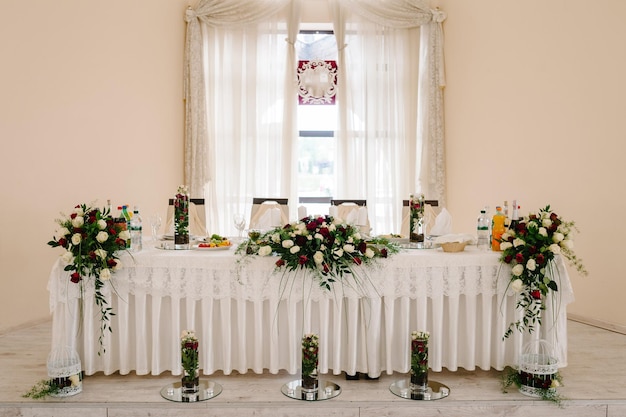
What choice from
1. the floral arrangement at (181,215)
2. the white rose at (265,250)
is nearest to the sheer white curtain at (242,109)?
the floral arrangement at (181,215)

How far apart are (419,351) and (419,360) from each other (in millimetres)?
62

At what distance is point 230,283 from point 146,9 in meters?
3.58

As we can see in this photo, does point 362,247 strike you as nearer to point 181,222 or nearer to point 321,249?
point 321,249

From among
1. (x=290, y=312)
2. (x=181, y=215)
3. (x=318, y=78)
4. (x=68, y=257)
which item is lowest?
(x=290, y=312)

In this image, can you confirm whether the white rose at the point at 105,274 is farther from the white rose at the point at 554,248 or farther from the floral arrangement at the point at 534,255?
the white rose at the point at 554,248

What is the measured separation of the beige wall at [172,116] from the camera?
4.46m

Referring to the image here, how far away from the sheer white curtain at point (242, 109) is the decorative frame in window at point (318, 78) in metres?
0.16

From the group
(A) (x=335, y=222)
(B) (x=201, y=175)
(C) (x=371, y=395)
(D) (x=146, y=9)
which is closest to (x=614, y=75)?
(A) (x=335, y=222)

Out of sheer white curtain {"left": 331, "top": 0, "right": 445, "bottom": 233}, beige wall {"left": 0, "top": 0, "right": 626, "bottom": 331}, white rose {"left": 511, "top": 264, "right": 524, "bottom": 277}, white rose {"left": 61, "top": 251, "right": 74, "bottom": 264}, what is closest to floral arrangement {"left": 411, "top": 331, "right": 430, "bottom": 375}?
white rose {"left": 511, "top": 264, "right": 524, "bottom": 277}

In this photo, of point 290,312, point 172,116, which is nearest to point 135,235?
point 290,312

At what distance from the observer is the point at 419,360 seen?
9.50 ft

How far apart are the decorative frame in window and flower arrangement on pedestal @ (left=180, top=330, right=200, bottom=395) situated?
379cm

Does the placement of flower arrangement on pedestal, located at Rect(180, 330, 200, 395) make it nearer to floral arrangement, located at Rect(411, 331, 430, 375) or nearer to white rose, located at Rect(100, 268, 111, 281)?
white rose, located at Rect(100, 268, 111, 281)

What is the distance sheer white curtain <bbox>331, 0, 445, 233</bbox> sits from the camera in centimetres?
577
